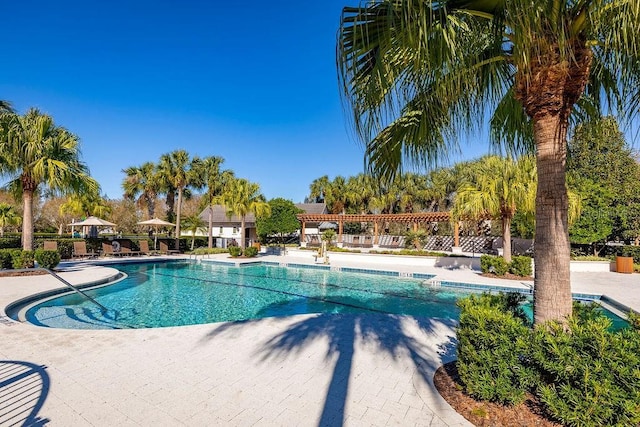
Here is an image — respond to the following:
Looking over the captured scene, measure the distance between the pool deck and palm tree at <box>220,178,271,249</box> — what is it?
15654 mm

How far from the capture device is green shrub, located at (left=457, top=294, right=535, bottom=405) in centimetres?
307

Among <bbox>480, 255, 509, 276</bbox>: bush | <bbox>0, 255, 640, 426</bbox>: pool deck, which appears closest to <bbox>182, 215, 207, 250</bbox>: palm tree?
<bbox>480, 255, 509, 276</bbox>: bush

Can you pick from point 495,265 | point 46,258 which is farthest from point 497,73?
point 46,258

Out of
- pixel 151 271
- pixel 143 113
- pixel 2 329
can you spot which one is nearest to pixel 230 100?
pixel 143 113

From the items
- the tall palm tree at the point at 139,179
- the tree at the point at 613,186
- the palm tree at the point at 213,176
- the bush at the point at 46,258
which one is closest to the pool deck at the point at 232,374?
Result: the bush at the point at 46,258

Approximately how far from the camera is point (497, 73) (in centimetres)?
360

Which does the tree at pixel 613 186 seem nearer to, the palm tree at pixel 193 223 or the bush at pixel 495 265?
the bush at pixel 495 265

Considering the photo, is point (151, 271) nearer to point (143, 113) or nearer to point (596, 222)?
point (143, 113)

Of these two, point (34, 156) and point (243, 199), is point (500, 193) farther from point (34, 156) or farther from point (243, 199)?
point (34, 156)

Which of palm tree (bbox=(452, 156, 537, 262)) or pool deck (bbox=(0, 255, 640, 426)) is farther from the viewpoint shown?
palm tree (bbox=(452, 156, 537, 262))

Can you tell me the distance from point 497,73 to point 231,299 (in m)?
9.82

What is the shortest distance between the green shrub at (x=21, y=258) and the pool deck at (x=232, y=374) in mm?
8184

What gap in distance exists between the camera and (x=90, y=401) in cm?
355

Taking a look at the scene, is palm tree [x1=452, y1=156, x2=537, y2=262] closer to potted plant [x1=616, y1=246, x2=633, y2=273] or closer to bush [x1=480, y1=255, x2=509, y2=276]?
bush [x1=480, y1=255, x2=509, y2=276]
